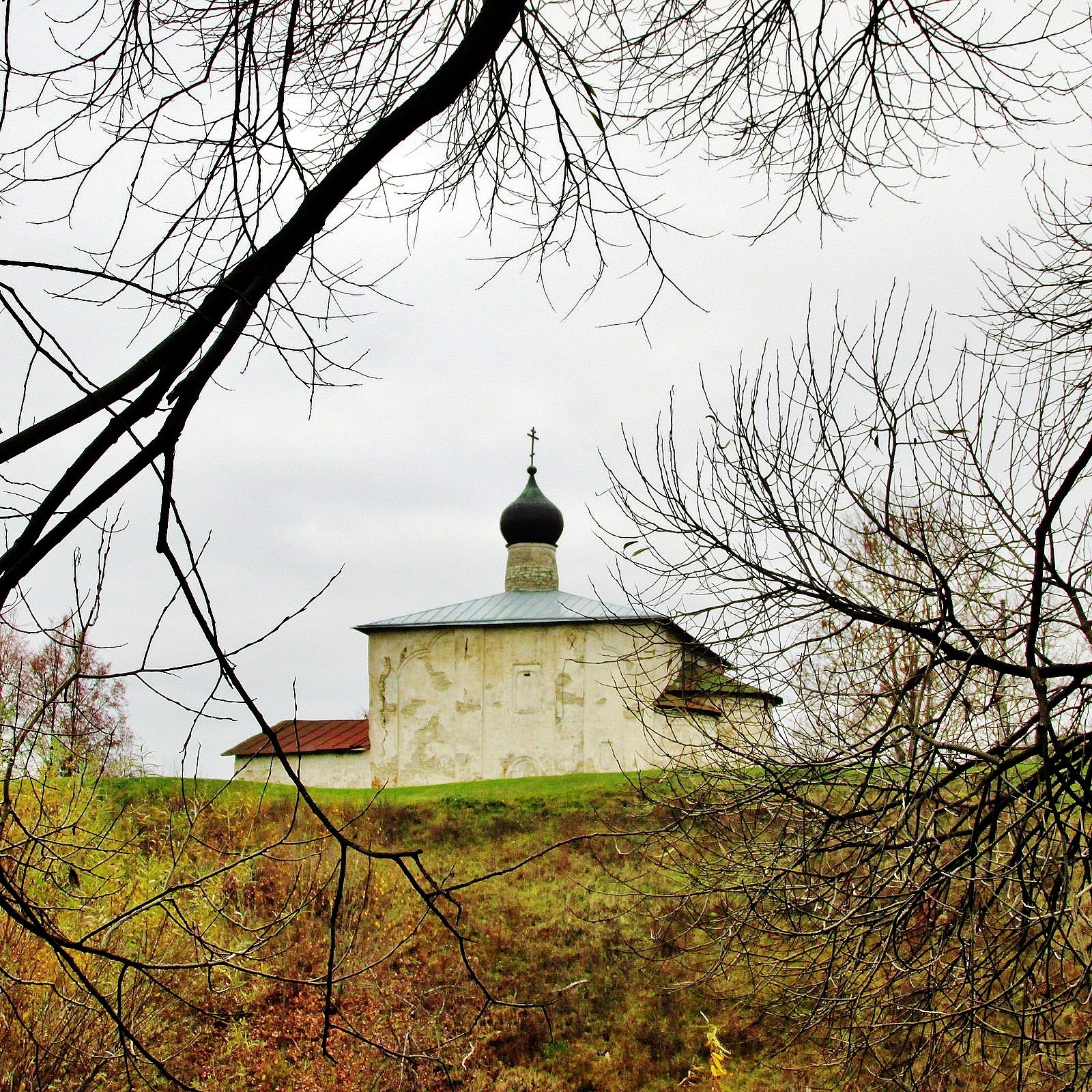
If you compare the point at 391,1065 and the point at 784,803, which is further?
the point at 391,1065

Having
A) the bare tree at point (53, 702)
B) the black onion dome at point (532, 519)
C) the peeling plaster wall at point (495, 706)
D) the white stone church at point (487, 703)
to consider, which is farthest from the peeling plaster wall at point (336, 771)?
the bare tree at point (53, 702)

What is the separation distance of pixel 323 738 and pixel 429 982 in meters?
12.7

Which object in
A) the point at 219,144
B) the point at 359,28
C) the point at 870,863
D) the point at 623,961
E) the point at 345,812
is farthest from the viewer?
the point at 345,812

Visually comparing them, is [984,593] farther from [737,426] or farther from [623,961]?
[623,961]

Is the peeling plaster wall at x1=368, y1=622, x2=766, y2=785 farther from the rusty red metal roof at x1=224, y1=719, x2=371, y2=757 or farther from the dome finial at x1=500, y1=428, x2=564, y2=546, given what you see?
the dome finial at x1=500, y1=428, x2=564, y2=546

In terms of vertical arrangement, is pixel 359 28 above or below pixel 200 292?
above

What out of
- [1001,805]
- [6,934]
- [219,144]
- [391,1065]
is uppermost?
[219,144]

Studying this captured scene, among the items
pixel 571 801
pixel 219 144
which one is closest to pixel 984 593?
pixel 219 144

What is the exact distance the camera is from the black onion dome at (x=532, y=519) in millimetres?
24375

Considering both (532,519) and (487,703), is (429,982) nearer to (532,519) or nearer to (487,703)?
(487,703)

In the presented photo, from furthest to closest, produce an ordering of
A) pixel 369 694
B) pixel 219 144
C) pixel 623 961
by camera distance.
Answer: pixel 369 694
pixel 623 961
pixel 219 144

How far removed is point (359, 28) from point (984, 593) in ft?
11.3

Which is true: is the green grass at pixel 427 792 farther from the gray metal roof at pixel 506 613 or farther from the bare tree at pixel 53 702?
the bare tree at pixel 53 702

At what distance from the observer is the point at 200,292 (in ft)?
4.62
